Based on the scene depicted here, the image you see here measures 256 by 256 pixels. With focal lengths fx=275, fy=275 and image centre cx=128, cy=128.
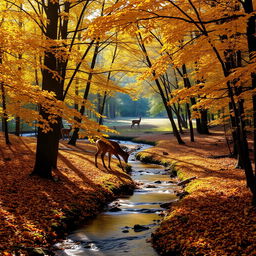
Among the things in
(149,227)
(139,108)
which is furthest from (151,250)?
(139,108)

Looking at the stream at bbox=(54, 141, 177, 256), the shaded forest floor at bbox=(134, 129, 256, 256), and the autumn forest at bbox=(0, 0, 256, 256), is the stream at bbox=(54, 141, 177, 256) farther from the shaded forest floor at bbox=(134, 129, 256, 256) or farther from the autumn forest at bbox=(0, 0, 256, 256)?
the shaded forest floor at bbox=(134, 129, 256, 256)

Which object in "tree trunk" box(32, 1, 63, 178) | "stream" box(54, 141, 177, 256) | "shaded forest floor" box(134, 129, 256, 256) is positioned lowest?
"stream" box(54, 141, 177, 256)

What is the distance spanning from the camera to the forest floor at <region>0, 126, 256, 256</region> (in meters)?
5.46

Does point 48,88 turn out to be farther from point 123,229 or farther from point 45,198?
point 123,229

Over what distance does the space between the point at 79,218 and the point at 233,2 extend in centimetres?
750

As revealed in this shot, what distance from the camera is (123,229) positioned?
713cm

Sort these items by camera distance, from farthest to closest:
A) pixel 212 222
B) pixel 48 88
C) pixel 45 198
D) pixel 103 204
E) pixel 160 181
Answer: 1. pixel 160 181
2. pixel 48 88
3. pixel 103 204
4. pixel 45 198
5. pixel 212 222

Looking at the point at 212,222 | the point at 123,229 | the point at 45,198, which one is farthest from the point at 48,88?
the point at 212,222

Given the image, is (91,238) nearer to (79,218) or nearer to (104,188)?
(79,218)

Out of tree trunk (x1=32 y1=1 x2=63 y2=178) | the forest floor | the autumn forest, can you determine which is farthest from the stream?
tree trunk (x1=32 y1=1 x2=63 y2=178)

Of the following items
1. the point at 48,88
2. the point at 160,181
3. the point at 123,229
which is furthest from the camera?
the point at 160,181

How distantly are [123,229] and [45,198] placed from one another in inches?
103

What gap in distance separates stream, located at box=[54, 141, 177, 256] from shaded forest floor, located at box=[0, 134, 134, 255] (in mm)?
399

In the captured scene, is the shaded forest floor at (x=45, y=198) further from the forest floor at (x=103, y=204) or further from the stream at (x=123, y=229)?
the stream at (x=123, y=229)
